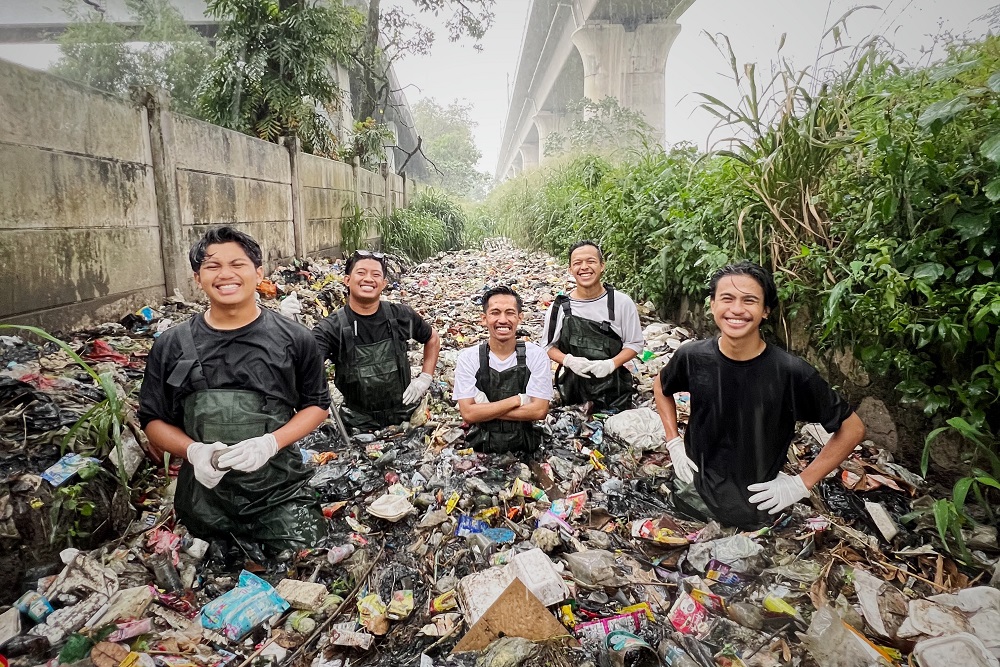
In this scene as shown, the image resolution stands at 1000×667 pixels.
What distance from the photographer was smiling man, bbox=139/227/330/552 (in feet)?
6.69

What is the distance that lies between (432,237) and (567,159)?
3.36 meters

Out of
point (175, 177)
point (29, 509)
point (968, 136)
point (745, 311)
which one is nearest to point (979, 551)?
point (745, 311)

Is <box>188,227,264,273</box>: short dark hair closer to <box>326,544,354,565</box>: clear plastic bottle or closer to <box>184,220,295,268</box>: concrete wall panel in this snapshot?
<box>326,544,354,565</box>: clear plastic bottle

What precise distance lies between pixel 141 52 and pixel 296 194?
26.5ft

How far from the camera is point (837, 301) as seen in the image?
2416 millimetres

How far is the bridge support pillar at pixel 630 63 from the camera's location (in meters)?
14.7

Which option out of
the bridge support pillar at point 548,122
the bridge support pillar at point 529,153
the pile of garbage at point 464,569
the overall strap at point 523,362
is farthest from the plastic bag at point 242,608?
the bridge support pillar at point 529,153

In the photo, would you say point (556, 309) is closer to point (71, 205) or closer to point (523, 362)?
point (523, 362)

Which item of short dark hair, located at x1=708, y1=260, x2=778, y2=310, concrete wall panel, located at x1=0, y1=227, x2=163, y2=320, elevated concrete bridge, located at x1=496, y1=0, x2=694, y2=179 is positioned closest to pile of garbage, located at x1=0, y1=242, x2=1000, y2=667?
concrete wall panel, located at x1=0, y1=227, x2=163, y2=320

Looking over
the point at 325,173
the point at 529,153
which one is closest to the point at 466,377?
the point at 325,173

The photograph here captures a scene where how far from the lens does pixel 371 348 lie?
3.35 meters

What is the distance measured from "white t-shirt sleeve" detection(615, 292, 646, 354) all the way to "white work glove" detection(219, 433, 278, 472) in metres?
2.26

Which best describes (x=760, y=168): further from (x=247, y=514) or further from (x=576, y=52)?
(x=576, y=52)

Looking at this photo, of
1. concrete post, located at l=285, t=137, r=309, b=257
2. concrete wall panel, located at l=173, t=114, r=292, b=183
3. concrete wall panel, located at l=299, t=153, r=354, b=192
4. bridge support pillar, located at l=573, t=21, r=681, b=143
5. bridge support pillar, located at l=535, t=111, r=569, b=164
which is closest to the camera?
concrete wall panel, located at l=173, t=114, r=292, b=183
